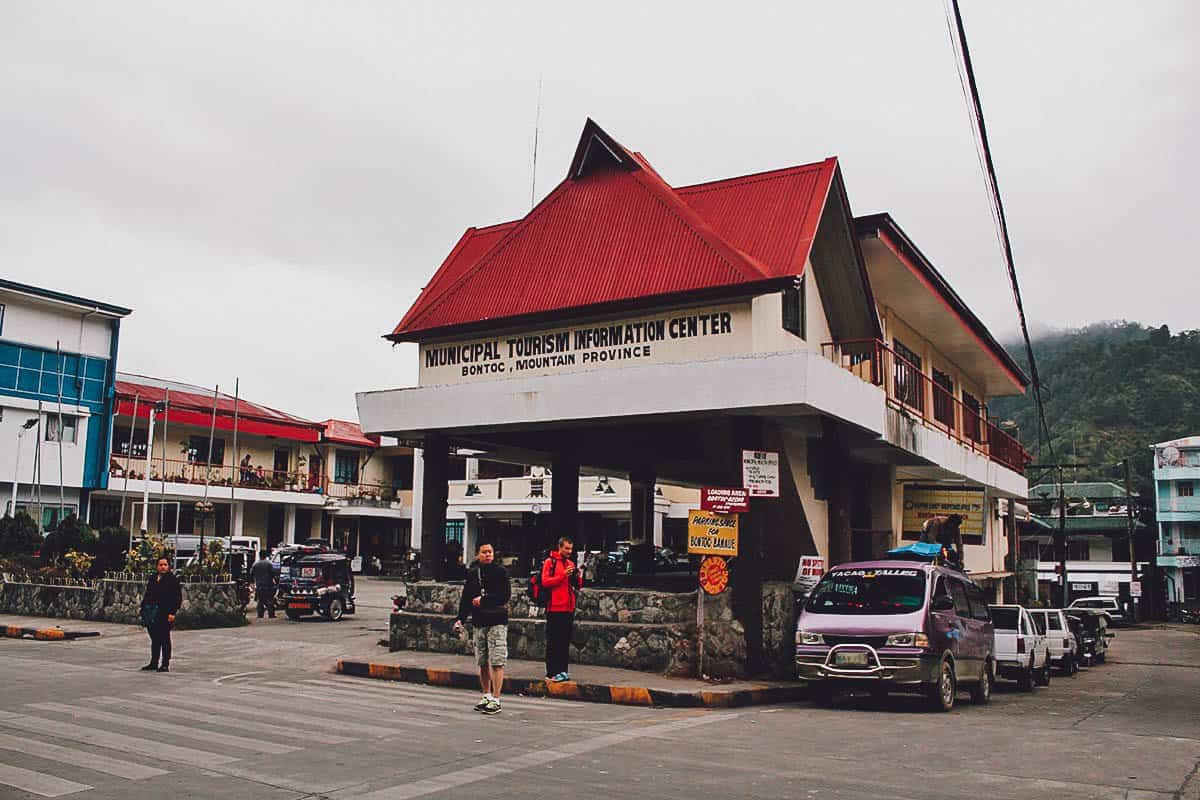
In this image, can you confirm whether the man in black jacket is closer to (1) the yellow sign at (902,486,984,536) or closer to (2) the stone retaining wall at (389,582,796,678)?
(2) the stone retaining wall at (389,582,796,678)

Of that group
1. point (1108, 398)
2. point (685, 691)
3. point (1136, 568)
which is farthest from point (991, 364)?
point (1108, 398)

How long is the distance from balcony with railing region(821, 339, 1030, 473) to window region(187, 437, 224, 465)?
3213 centimetres

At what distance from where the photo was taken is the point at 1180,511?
7362 cm

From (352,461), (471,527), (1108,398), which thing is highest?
(1108,398)

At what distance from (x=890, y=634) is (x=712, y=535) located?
298 cm

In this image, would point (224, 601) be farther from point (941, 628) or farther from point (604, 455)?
point (941, 628)

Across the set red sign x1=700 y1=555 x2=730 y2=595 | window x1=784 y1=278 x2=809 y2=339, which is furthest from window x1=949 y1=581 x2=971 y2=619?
window x1=784 y1=278 x2=809 y2=339

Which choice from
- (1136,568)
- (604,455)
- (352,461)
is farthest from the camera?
Answer: (1136,568)

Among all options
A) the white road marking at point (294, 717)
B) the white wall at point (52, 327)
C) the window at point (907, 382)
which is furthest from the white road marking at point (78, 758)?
the white wall at point (52, 327)

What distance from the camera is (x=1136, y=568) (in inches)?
2827

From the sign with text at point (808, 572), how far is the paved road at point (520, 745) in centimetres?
207

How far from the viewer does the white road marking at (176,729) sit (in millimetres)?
9203

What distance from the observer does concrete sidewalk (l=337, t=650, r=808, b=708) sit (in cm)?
1347

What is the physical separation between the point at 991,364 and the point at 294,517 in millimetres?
33974
